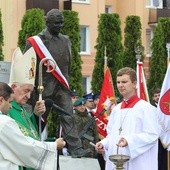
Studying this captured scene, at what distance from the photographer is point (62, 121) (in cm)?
1198

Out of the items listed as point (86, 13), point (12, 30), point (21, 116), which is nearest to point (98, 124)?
point (21, 116)

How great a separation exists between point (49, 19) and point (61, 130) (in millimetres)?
1811

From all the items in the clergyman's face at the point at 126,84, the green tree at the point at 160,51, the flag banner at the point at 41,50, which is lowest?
the green tree at the point at 160,51

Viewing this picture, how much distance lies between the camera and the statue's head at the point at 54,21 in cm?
1152

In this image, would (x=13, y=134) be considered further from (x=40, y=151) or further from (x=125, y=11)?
(x=125, y=11)

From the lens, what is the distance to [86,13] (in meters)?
40.1

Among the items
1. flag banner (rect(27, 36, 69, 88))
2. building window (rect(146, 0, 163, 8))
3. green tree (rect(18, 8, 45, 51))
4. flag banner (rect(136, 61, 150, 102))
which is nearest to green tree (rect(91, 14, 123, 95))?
green tree (rect(18, 8, 45, 51))

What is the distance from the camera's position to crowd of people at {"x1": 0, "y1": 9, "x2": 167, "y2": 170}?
25.3 feet

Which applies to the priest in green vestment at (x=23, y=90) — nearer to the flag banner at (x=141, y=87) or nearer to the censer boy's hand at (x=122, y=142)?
the censer boy's hand at (x=122, y=142)

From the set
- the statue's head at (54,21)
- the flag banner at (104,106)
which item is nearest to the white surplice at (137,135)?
the statue's head at (54,21)

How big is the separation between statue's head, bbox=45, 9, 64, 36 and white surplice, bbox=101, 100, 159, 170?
6.03 ft

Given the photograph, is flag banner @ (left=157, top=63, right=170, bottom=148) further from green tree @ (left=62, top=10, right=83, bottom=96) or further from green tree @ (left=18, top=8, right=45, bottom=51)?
green tree @ (left=62, top=10, right=83, bottom=96)

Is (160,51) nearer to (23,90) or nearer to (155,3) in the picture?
(155,3)

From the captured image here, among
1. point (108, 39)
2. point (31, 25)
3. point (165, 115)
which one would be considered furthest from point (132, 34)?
point (165, 115)
